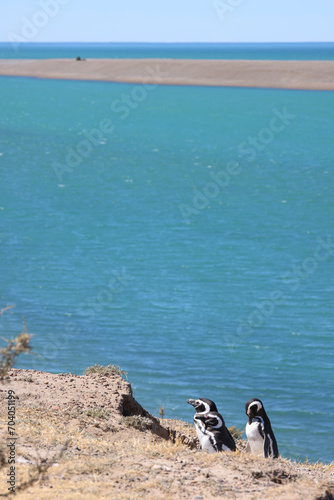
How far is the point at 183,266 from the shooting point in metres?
31.8

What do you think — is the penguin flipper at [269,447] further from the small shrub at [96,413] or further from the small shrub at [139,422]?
the small shrub at [96,413]

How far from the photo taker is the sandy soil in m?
9.47

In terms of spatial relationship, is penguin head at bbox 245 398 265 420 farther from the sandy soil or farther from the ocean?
the ocean

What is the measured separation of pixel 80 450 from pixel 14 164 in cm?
4889

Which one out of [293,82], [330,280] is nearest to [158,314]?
[330,280]

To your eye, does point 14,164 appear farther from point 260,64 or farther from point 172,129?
point 260,64

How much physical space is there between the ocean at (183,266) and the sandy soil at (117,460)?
549cm

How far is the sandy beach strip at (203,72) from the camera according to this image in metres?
123

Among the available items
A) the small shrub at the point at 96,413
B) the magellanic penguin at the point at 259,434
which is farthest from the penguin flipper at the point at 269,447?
the small shrub at the point at 96,413

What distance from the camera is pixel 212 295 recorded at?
28.3m

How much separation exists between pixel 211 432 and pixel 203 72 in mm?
126432

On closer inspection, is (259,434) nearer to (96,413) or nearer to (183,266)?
(96,413)

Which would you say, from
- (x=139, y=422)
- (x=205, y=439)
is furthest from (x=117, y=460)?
(x=139, y=422)

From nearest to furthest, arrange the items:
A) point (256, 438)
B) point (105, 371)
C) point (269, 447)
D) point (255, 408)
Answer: point (269, 447) < point (256, 438) < point (255, 408) < point (105, 371)
